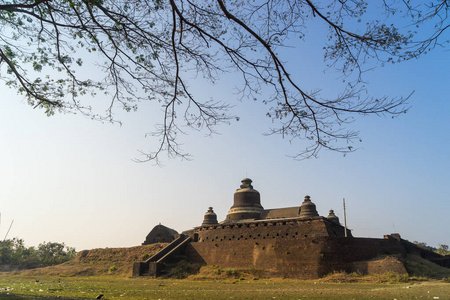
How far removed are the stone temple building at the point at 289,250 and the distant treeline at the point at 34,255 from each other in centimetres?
2203

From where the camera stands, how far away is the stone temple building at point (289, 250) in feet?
65.9

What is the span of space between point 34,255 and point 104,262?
19624mm

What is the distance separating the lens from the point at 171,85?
7.73 meters

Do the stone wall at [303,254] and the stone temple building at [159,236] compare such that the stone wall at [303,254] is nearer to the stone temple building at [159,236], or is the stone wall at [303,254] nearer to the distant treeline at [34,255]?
the stone temple building at [159,236]

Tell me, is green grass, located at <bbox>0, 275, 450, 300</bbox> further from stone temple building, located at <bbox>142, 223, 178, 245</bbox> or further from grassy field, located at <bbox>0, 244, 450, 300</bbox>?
stone temple building, located at <bbox>142, 223, 178, 245</bbox>

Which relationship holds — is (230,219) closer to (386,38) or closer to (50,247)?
(386,38)

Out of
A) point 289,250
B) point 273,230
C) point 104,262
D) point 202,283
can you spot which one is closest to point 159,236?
point 104,262

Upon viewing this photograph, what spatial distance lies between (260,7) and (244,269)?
1956cm

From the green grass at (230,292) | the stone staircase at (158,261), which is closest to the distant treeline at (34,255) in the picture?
the stone staircase at (158,261)

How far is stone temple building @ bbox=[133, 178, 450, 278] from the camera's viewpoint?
20.1 meters

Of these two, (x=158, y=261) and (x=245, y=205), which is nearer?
(x=158, y=261)

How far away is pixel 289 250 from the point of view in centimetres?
2169

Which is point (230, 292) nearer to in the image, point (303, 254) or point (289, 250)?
point (303, 254)

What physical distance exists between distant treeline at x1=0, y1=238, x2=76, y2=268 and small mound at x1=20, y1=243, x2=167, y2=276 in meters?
9.14
